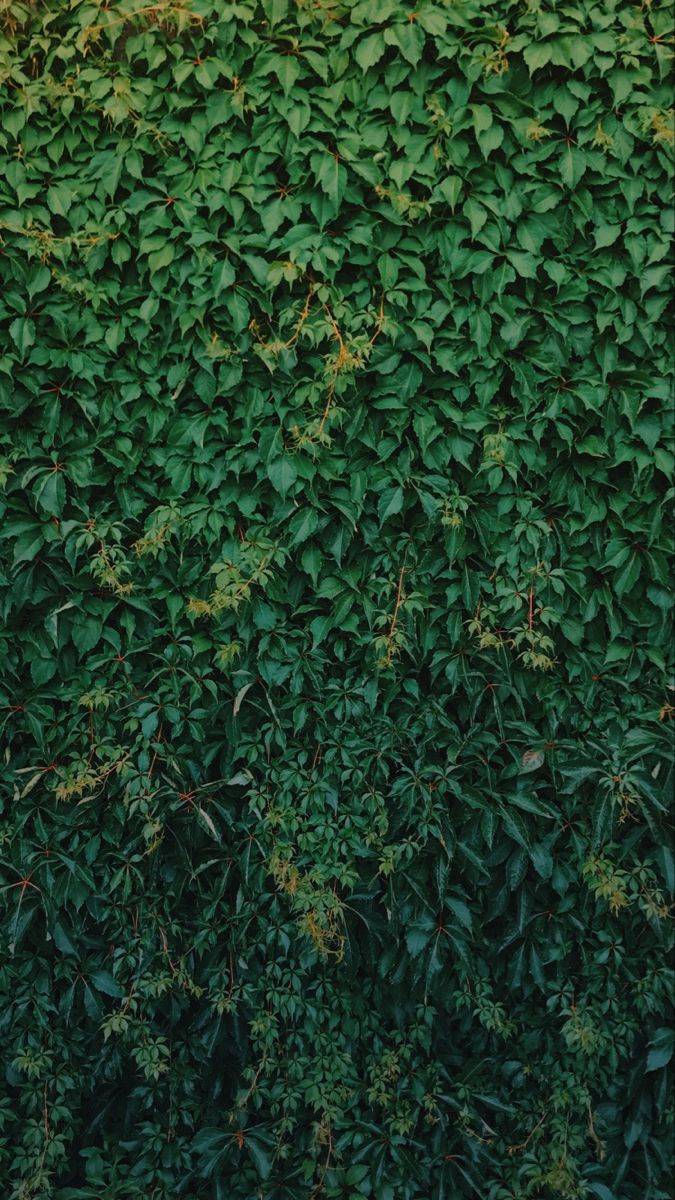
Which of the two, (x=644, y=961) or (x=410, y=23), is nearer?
(x=410, y=23)

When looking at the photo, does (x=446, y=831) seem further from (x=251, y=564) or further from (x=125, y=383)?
(x=125, y=383)

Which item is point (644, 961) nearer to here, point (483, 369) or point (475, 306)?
point (483, 369)

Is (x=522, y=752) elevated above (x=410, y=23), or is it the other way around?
(x=410, y=23)

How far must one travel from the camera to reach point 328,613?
263 centimetres

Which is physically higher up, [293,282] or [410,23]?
[410,23]

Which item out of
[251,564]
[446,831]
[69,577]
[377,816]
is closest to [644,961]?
[446,831]

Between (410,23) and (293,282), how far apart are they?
Result: 716mm

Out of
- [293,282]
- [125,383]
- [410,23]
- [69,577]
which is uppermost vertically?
[410,23]

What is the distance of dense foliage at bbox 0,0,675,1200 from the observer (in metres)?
2.49

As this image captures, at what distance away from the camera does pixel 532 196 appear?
98.2 inches

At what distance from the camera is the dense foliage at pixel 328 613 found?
8.16 ft

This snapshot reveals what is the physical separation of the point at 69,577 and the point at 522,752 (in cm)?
139

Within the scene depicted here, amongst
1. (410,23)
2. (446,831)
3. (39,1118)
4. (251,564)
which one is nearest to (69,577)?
(251,564)

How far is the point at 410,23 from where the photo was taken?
2400 millimetres
